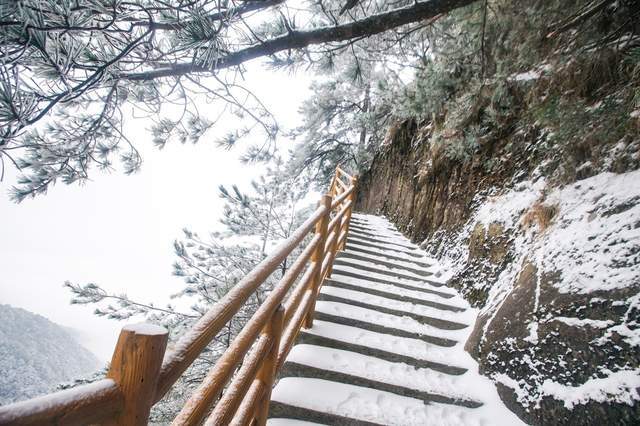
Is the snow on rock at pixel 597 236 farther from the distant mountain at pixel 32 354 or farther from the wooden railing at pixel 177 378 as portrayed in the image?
the distant mountain at pixel 32 354

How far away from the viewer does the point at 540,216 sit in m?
3.08

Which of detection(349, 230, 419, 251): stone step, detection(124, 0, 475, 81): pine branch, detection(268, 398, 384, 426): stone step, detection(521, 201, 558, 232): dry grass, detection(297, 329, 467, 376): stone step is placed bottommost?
detection(268, 398, 384, 426): stone step

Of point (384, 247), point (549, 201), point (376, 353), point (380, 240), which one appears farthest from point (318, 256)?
point (380, 240)

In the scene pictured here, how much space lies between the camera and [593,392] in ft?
6.07

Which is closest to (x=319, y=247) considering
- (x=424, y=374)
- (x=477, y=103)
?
(x=424, y=374)

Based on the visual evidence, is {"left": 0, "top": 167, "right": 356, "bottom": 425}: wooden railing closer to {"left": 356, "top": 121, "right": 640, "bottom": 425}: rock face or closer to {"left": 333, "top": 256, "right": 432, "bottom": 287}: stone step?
{"left": 356, "top": 121, "right": 640, "bottom": 425}: rock face

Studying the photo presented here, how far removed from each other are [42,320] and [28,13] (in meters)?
44.6

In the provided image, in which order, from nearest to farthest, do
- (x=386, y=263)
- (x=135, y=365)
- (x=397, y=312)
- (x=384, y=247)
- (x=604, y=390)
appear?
(x=135, y=365), (x=604, y=390), (x=397, y=312), (x=386, y=263), (x=384, y=247)

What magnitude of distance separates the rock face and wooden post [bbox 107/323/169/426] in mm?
2266

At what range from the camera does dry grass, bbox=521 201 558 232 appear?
9.71 ft

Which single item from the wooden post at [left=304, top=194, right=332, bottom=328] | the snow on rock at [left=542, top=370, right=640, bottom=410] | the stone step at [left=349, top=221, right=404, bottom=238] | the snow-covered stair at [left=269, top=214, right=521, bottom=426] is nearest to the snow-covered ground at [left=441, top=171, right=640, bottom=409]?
the snow on rock at [left=542, top=370, right=640, bottom=410]

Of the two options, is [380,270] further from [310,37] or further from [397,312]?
[310,37]

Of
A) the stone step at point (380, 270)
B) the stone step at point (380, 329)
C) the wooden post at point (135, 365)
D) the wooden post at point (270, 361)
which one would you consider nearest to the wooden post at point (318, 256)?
the stone step at point (380, 329)

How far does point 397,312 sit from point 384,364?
0.88m
